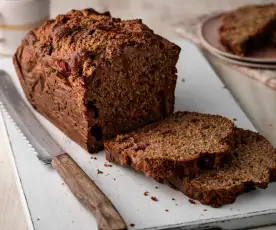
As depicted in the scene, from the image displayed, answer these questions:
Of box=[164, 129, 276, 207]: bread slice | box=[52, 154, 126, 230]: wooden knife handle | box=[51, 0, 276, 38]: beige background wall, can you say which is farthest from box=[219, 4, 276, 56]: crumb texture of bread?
box=[52, 154, 126, 230]: wooden knife handle

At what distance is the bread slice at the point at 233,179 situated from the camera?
10.3 feet

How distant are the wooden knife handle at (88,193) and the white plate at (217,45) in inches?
70.3

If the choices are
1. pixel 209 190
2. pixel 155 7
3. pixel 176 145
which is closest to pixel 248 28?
pixel 155 7

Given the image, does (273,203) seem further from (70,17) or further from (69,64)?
(70,17)

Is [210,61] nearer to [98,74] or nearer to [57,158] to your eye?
[98,74]

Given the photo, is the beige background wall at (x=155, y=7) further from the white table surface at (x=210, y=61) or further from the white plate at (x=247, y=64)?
the white plate at (x=247, y=64)

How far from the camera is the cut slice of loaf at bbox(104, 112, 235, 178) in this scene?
10.6 feet

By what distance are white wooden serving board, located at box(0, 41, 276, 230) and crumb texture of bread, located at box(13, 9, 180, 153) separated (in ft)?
0.63

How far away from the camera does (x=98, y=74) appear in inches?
137

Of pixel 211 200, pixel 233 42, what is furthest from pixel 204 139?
pixel 233 42

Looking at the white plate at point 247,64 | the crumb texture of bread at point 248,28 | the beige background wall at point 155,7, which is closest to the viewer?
the white plate at point 247,64

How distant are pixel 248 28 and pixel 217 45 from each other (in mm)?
343

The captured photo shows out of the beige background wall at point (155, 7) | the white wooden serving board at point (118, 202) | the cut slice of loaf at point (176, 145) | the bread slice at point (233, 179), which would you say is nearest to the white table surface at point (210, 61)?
the beige background wall at point (155, 7)

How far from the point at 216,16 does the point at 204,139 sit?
2010mm
